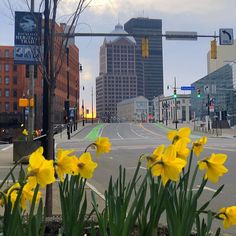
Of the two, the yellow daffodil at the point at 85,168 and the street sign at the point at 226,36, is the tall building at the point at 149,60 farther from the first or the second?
the yellow daffodil at the point at 85,168

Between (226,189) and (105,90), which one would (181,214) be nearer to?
(226,189)

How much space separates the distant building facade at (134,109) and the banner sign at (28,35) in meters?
142

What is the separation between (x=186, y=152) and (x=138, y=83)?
496 feet

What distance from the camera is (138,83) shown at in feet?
505

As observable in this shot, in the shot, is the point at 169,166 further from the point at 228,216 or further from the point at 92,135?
the point at 92,135

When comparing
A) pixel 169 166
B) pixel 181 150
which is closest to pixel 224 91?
pixel 181 150

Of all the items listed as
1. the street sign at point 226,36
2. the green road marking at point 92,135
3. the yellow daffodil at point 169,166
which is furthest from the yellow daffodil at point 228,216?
the green road marking at point 92,135

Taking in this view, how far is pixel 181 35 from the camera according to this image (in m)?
24.9

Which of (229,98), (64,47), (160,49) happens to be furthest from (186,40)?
(229,98)

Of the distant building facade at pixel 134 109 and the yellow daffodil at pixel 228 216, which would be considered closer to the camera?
the yellow daffodil at pixel 228 216

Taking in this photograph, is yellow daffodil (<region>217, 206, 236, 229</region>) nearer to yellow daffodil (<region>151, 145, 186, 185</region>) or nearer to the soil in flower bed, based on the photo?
yellow daffodil (<region>151, 145, 186, 185</region>)

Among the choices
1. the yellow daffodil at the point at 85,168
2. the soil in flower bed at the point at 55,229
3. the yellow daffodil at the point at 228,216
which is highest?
the yellow daffodil at the point at 85,168

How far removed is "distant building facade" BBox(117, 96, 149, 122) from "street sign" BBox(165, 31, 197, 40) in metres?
131

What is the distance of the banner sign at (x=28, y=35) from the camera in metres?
6.78
